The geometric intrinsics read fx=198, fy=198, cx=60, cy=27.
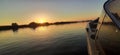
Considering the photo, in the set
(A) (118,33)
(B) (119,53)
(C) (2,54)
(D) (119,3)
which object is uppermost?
(D) (119,3)

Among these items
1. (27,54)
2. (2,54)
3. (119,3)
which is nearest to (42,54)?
(27,54)

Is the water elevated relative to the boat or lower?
lower

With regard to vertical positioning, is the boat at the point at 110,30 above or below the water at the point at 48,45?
above

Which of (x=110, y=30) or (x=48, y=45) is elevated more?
(x=110, y=30)

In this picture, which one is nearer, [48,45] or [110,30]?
[110,30]

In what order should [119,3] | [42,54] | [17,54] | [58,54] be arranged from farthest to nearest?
1. [17,54]
2. [42,54]
3. [58,54]
4. [119,3]

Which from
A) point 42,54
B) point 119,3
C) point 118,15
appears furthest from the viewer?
point 42,54

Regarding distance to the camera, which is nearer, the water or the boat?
the boat

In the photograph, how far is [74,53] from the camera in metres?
12.7

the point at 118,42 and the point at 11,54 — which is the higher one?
the point at 118,42

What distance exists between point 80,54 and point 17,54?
553 centimetres

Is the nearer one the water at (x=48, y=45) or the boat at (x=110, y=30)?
the boat at (x=110, y=30)

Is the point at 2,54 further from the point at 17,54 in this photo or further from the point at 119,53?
the point at 119,53

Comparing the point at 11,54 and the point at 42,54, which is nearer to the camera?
the point at 42,54
